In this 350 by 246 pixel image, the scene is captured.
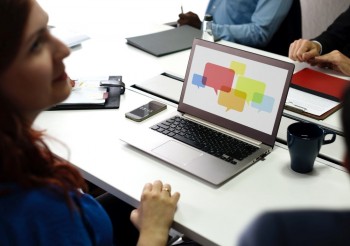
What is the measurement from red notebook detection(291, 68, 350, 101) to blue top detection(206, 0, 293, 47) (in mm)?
464

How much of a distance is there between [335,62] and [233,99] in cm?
75

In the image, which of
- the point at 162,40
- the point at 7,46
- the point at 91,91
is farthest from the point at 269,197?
the point at 162,40

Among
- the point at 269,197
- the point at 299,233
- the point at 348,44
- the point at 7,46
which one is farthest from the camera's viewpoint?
the point at 348,44

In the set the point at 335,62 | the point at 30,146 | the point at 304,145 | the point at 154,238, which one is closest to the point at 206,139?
the point at 304,145

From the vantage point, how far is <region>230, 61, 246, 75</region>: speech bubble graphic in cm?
136

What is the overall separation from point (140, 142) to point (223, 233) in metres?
0.45

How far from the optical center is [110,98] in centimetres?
166

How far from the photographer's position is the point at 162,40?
2.26m

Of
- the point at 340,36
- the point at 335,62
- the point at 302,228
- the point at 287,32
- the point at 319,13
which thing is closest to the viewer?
the point at 302,228

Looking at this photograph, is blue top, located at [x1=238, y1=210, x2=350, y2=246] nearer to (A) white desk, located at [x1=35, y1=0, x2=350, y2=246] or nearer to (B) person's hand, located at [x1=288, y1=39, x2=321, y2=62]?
(A) white desk, located at [x1=35, y1=0, x2=350, y2=246]

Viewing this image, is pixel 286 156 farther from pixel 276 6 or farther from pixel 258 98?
pixel 276 6

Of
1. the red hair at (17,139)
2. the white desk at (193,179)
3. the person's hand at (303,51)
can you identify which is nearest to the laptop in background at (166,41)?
the white desk at (193,179)

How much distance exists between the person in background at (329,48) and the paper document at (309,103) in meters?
0.33

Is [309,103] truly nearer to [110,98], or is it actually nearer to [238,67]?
[238,67]
